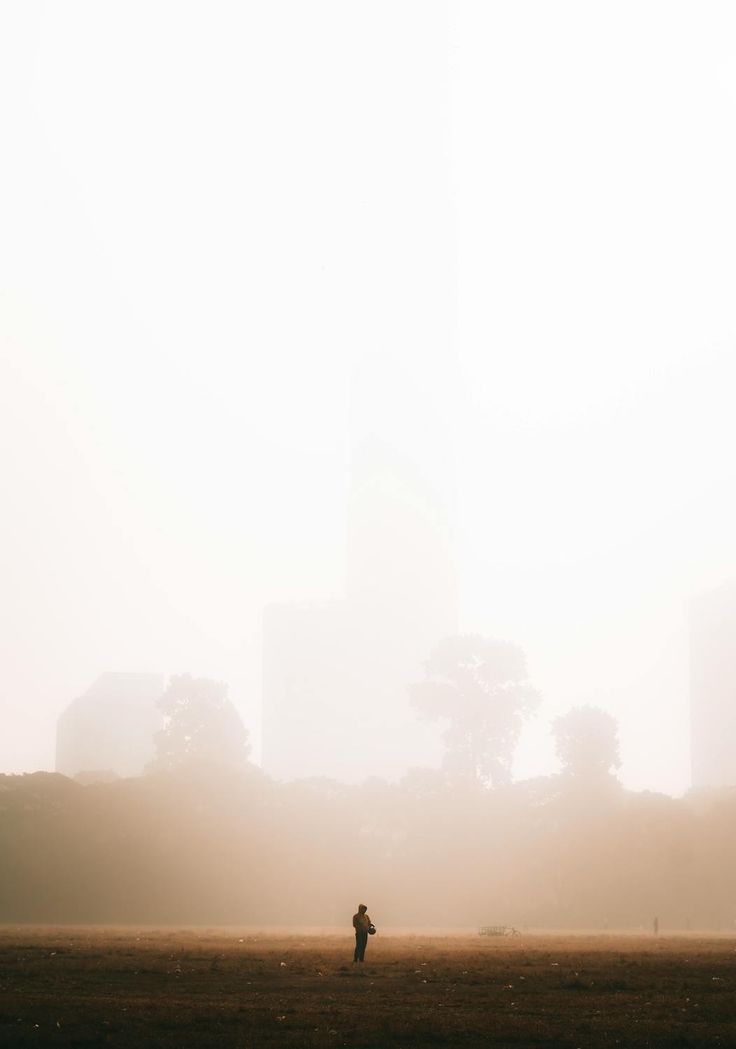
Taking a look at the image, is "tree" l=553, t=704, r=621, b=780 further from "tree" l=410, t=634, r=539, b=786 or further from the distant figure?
the distant figure

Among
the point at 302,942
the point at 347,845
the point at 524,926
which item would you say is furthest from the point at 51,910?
the point at 302,942

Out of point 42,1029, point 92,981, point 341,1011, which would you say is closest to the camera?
point 42,1029

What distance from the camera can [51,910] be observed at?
104375 mm

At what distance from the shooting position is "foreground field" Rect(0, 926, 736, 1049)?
24.5 m

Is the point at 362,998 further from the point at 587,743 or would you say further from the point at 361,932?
the point at 587,743

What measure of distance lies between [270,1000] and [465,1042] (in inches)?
333

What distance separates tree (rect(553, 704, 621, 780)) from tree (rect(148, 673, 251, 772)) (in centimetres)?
3620

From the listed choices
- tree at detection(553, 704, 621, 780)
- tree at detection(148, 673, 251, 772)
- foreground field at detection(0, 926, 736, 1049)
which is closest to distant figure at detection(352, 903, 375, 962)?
foreground field at detection(0, 926, 736, 1049)

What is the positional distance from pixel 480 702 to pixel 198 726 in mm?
32030

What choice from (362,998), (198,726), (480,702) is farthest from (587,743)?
(362,998)

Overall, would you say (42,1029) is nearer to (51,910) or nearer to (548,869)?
(51,910)

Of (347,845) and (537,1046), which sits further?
(347,845)

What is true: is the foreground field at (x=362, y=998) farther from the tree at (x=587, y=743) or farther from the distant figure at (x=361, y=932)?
the tree at (x=587, y=743)

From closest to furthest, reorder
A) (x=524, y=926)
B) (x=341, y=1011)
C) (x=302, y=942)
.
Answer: (x=341, y=1011), (x=302, y=942), (x=524, y=926)
